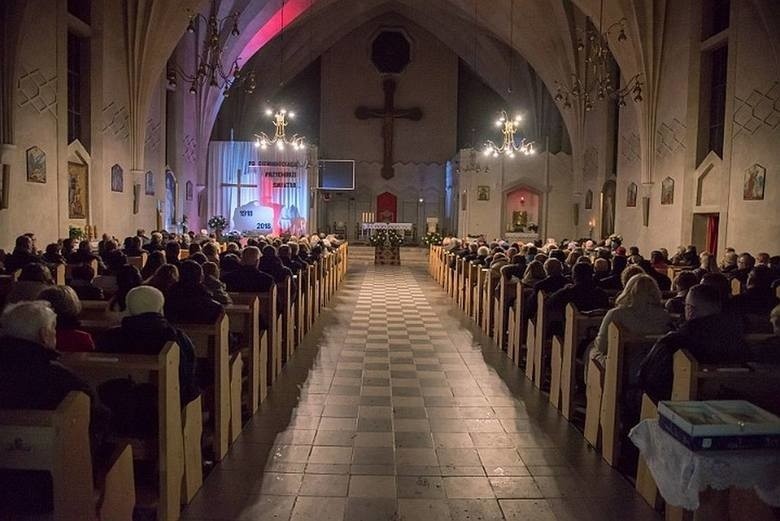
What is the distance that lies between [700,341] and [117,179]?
15626 mm

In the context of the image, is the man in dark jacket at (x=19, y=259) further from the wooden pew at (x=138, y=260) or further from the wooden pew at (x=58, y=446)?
the wooden pew at (x=58, y=446)

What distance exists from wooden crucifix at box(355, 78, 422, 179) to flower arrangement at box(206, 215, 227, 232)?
9.26 metres

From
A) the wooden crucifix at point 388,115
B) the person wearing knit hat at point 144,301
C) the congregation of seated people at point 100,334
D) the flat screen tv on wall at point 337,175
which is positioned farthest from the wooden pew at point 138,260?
the wooden crucifix at point 388,115

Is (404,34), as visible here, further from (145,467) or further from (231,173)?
(145,467)

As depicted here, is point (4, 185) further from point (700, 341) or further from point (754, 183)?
point (754, 183)

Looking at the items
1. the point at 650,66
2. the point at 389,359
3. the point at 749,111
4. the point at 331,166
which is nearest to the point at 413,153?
the point at 331,166

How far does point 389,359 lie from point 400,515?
427 centimetres

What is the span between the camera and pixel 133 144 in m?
17.3

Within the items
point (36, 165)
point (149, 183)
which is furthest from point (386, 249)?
point (36, 165)

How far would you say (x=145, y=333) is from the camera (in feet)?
13.1

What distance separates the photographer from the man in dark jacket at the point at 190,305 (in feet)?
17.1

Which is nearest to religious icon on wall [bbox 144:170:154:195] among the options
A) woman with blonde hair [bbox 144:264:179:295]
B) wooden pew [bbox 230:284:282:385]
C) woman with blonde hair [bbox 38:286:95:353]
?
wooden pew [bbox 230:284:282:385]

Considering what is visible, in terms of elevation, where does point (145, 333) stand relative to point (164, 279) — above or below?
below

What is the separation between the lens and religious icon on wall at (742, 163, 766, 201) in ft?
42.1
